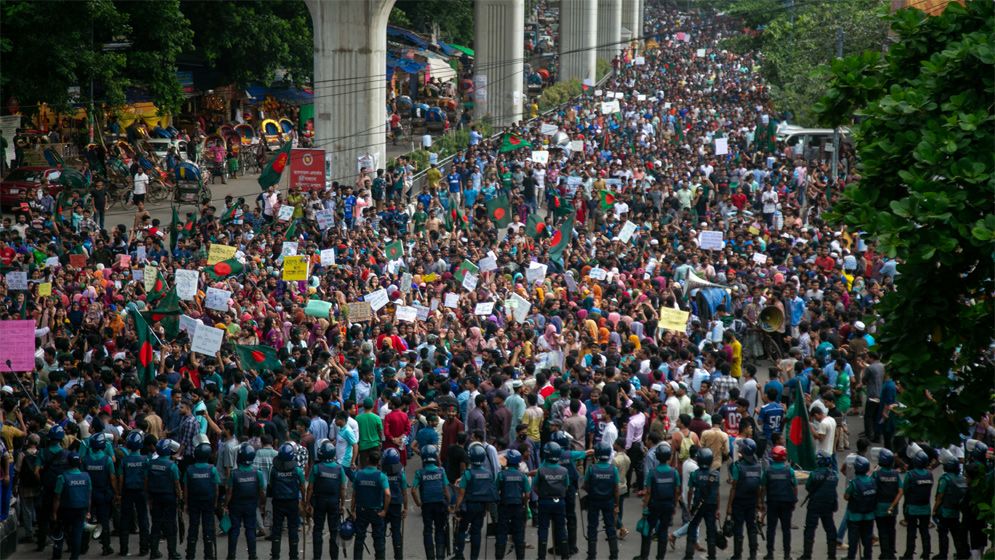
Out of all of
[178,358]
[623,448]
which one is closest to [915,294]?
[623,448]

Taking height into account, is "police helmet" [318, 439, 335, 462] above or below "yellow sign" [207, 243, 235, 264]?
below

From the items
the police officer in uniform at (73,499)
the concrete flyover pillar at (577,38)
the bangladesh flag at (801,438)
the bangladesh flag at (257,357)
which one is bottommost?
the police officer in uniform at (73,499)

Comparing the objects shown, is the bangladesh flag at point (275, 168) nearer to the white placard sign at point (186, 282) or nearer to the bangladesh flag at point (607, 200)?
the bangladesh flag at point (607, 200)

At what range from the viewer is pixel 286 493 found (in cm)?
1337

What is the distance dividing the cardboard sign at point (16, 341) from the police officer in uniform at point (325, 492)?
4.03 m

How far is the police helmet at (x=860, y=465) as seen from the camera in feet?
42.8

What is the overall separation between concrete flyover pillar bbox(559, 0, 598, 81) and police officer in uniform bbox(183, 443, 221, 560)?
155 ft

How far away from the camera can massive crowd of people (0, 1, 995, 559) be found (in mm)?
13352

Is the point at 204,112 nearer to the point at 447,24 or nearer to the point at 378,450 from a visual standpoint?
the point at 447,24

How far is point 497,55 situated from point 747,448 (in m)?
34.9

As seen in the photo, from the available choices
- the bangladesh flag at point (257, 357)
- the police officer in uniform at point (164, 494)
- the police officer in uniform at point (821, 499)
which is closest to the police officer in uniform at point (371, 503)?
the police officer in uniform at point (164, 494)

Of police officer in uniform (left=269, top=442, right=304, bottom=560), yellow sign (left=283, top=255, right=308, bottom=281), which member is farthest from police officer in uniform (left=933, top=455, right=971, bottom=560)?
yellow sign (left=283, top=255, right=308, bottom=281)

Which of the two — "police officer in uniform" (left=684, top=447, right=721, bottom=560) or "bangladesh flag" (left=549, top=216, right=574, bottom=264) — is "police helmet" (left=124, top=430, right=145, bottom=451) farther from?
"bangladesh flag" (left=549, top=216, right=574, bottom=264)

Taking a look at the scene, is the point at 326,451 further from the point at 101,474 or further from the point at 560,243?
the point at 560,243
